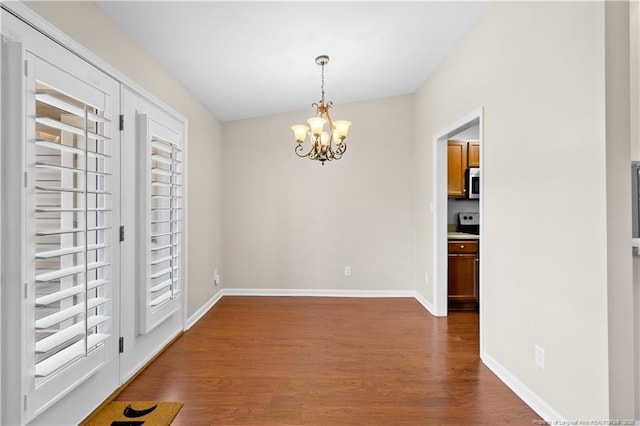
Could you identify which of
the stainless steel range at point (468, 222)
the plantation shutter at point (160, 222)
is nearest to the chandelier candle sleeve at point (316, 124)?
the plantation shutter at point (160, 222)

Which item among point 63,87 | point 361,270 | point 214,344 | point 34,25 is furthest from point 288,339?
point 34,25

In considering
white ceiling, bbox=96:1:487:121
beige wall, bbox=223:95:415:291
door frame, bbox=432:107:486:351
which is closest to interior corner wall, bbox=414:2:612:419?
white ceiling, bbox=96:1:487:121

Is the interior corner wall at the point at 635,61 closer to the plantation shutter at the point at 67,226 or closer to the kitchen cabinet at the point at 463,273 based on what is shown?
the kitchen cabinet at the point at 463,273

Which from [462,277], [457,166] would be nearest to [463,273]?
[462,277]

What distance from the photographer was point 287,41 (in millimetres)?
2762

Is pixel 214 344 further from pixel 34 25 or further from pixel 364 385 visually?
pixel 34 25

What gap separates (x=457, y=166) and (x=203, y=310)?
3.86m

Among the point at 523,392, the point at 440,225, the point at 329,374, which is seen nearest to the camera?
the point at 523,392

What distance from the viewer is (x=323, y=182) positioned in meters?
4.77

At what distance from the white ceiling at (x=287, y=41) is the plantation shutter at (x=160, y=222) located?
681mm

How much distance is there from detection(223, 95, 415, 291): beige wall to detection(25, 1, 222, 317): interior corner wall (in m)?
0.35

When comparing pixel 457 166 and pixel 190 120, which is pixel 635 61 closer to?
pixel 457 166

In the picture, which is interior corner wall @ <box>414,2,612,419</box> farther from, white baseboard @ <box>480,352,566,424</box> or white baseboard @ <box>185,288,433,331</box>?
white baseboard @ <box>185,288,433,331</box>

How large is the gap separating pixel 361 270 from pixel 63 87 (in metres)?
3.93
